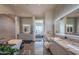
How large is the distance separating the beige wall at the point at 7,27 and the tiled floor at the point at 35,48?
39 cm

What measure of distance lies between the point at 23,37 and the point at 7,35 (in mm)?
329

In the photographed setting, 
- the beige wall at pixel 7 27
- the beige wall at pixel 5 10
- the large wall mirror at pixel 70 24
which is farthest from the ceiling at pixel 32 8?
the large wall mirror at pixel 70 24

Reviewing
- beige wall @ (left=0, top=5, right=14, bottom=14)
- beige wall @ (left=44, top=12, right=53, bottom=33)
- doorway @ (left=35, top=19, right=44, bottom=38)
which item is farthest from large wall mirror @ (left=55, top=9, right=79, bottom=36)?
beige wall @ (left=0, top=5, right=14, bottom=14)

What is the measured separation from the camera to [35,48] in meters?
2.30

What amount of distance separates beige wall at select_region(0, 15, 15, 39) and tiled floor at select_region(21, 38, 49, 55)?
0.39 m

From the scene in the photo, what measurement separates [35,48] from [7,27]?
733mm

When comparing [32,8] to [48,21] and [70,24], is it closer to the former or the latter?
[48,21]

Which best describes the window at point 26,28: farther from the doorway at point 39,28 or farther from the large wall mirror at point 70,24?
the large wall mirror at point 70,24

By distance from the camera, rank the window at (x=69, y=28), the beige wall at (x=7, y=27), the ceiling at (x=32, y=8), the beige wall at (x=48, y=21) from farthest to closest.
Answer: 1. the beige wall at (x=48, y=21)
2. the window at (x=69, y=28)
3. the beige wall at (x=7, y=27)
4. the ceiling at (x=32, y=8)

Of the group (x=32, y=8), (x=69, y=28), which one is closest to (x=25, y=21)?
(x=32, y=8)

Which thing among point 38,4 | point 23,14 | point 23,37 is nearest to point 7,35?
point 23,37

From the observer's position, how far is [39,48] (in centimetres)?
230

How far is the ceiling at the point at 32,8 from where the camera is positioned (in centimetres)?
203
